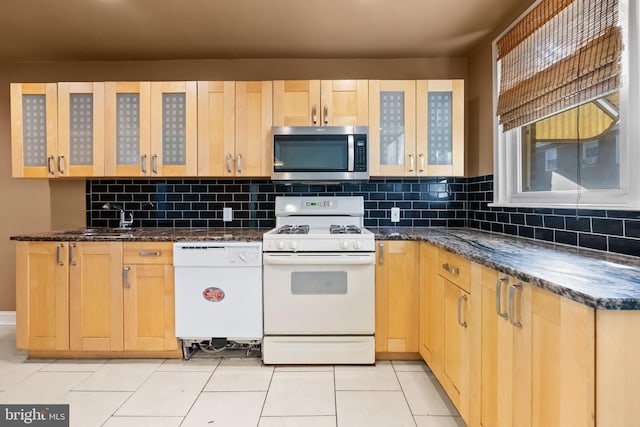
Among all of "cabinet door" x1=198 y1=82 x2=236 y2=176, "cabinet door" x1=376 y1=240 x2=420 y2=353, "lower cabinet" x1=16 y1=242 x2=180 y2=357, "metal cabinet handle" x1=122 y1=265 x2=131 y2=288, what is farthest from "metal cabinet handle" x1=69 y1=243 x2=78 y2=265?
"cabinet door" x1=376 y1=240 x2=420 y2=353

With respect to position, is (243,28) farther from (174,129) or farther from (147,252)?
(147,252)

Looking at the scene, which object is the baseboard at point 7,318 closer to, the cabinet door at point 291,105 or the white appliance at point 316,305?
the white appliance at point 316,305

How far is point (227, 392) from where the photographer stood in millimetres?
1985

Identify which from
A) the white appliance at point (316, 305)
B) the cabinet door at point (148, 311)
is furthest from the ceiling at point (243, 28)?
the cabinet door at point (148, 311)

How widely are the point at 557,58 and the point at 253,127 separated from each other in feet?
6.25

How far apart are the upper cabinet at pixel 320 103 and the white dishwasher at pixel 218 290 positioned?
3.27 ft

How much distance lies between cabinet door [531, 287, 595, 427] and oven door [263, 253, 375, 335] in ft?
4.13

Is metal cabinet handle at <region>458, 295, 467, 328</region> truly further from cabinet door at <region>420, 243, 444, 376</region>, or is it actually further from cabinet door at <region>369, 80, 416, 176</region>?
cabinet door at <region>369, 80, 416, 176</region>

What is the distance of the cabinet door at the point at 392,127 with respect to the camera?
8.43ft

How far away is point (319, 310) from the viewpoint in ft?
7.49

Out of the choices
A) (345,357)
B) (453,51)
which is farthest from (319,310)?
(453,51)

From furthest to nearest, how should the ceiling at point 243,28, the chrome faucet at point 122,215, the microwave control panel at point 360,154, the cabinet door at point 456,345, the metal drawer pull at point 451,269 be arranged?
the chrome faucet at point 122,215
the microwave control panel at point 360,154
the ceiling at point 243,28
the metal drawer pull at point 451,269
the cabinet door at point 456,345

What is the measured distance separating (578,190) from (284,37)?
215 cm

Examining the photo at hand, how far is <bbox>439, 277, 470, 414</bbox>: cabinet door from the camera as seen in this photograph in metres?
1.58
